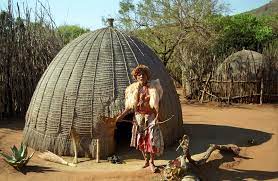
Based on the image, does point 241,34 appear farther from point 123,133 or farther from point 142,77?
point 142,77

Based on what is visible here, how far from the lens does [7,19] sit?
1250 centimetres

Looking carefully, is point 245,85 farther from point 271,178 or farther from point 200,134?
point 271,178

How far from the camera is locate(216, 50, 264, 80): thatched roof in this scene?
54.1 ft

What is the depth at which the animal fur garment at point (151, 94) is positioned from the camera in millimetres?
6703

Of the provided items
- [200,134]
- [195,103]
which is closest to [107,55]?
[200,134]

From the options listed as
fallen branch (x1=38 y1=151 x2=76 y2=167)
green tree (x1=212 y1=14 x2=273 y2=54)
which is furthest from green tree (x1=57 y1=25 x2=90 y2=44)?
green tree (x1=212 y1=14 x2=273 y2=54)

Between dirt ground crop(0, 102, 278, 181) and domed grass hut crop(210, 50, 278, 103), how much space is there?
3669mm

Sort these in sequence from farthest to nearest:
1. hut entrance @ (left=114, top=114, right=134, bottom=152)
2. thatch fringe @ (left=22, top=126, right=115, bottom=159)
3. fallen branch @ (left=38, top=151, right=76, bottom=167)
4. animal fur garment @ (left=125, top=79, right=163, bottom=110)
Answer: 1. hut entrance @ (left=114, top=114, right=134, bottom=152)
2. thatch fringe @ (left=22, top=126, right=115, bottom=159)
3. fallen branch @ (left=38, top=151, right=76, bottom=167)
4. animal fur garment @ (left=125, top=79, right=163, bottom=110)

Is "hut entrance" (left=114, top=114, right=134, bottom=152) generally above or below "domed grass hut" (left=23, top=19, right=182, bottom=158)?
below

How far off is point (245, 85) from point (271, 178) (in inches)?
381

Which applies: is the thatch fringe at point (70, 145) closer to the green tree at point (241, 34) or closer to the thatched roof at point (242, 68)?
Answer: the thatched roof at point (242, 68)

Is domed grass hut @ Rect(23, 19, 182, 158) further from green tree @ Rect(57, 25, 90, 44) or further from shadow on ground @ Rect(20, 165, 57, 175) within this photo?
green tree @ Rect(57, 25, 90, 44)

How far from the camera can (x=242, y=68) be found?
16.6 metres

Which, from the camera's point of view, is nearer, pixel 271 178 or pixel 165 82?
pixel 271 178
